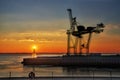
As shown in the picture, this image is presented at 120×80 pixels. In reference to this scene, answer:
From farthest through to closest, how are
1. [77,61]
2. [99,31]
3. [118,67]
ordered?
[99,31] < [77,61] < [118,67]

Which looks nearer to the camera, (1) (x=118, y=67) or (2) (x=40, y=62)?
(1) (x=118, y=67)

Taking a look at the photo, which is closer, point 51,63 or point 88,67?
point 88,67

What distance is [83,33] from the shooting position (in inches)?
6058

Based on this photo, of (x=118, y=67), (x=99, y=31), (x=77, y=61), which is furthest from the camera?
(x=99, y=31)

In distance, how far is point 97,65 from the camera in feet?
476

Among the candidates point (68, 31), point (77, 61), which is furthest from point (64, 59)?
point (68, 31)

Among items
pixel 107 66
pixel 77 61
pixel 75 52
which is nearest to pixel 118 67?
pixel 107 66

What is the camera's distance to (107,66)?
466 feet

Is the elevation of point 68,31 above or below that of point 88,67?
above

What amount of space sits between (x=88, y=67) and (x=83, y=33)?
15.2m

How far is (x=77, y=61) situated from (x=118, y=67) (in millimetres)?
18212

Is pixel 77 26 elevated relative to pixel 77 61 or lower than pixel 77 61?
elevated

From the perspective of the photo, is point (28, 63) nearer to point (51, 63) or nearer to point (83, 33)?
point (51, 63)

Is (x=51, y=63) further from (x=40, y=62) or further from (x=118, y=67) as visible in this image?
(x=118, y=67)
